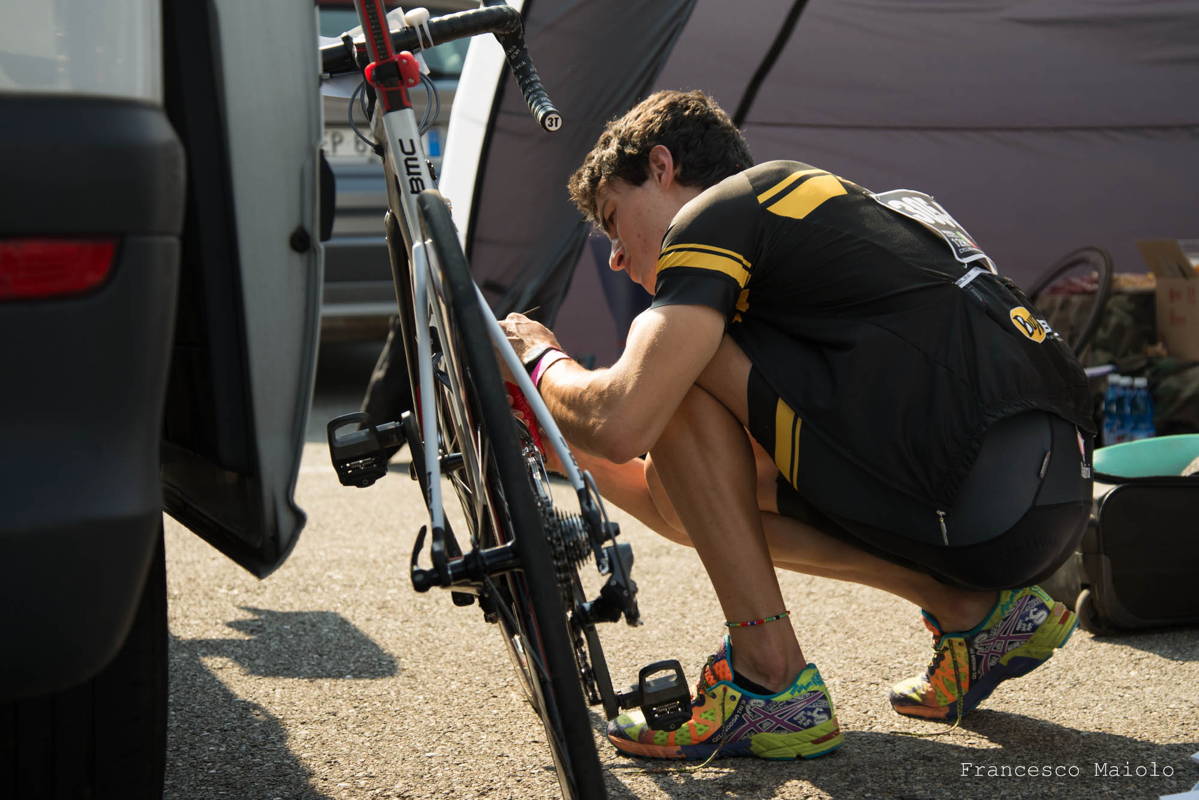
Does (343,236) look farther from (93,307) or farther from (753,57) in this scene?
(93,307)

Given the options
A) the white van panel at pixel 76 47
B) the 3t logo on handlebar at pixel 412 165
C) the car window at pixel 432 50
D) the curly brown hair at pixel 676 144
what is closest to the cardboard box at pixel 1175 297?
the car window at pixel 432 50

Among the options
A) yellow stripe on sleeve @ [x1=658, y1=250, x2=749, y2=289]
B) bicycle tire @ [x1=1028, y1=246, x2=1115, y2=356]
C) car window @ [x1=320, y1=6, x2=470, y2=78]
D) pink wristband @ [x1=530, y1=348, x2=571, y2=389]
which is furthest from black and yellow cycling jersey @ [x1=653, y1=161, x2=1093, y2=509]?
car window @ [x1=320, y1=6, x2=470, y2=78]

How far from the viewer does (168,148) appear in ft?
4.18

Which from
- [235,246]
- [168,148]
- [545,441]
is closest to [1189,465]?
[545,441]

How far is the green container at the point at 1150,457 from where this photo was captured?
115 inches

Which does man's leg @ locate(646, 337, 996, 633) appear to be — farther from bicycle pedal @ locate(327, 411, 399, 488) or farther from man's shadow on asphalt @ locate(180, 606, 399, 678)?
man's shadow on asphalt @ locate(180, 606, 399, 678)

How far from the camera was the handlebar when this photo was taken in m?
1.91

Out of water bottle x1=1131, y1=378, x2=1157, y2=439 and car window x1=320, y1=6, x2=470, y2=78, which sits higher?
car window x1=320, y1=6, x2=470, y2=78

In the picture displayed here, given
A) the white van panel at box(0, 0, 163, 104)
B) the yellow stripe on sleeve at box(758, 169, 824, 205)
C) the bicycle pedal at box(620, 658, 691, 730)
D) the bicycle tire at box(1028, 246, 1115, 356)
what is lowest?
the bicycle tire at box(1028, 246, 1115, 356)

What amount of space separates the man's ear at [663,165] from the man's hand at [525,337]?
Answer: 14.2 inches

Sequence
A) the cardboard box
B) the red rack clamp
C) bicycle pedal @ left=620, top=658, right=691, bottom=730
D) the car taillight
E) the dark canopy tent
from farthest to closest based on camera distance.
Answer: the cardboard box → the dark canopy tent → the red rack clamp → bicycle pedal @ left=620, top=658, right=691, bottom=730 → the car taillight

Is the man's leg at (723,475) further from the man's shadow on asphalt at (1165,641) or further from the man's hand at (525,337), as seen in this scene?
the man's shadow on asphalt at (1165,641)

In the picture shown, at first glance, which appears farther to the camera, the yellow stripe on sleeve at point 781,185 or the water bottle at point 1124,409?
the water bottle at point 1124,409

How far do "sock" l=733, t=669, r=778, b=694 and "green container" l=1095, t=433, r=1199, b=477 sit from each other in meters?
1.19
